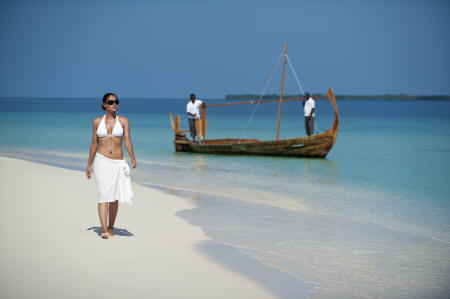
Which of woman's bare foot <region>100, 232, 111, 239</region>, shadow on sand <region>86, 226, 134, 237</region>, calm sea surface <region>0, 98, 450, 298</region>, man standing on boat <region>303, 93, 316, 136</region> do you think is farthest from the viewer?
man standing on boat <region>303, 93, 316, 136</region>

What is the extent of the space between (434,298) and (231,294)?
6.19ft

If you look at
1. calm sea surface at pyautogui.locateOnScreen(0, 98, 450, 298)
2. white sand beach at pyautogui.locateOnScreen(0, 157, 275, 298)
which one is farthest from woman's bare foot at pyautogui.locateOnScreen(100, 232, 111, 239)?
calm sea surface at pyautogui.locateOnScreen(0, 98, 450, 298)

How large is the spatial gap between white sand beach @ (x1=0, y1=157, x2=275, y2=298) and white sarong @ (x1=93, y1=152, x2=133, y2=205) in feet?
1.74

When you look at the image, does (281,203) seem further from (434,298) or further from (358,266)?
(434,298)

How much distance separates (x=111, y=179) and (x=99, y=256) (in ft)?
2.64

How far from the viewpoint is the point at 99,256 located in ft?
17.4

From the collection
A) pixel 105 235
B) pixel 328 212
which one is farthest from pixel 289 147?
pixel 105 235

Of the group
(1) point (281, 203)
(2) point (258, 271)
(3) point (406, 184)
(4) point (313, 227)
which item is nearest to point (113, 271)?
(2) point (258, 271)

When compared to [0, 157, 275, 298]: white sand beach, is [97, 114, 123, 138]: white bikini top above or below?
above

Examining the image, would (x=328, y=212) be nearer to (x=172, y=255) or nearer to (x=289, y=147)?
(x=172, y=255)

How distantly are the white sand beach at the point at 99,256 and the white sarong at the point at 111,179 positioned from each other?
532 mm

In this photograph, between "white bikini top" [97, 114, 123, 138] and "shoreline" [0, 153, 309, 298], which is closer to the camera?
"shoreline" [0, 153, 309, 298]

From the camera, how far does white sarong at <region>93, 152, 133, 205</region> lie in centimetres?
561

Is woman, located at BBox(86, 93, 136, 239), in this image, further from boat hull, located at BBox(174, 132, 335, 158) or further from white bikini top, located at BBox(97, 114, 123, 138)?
boat hull, located at BBox(174, 132, 335, 158)
